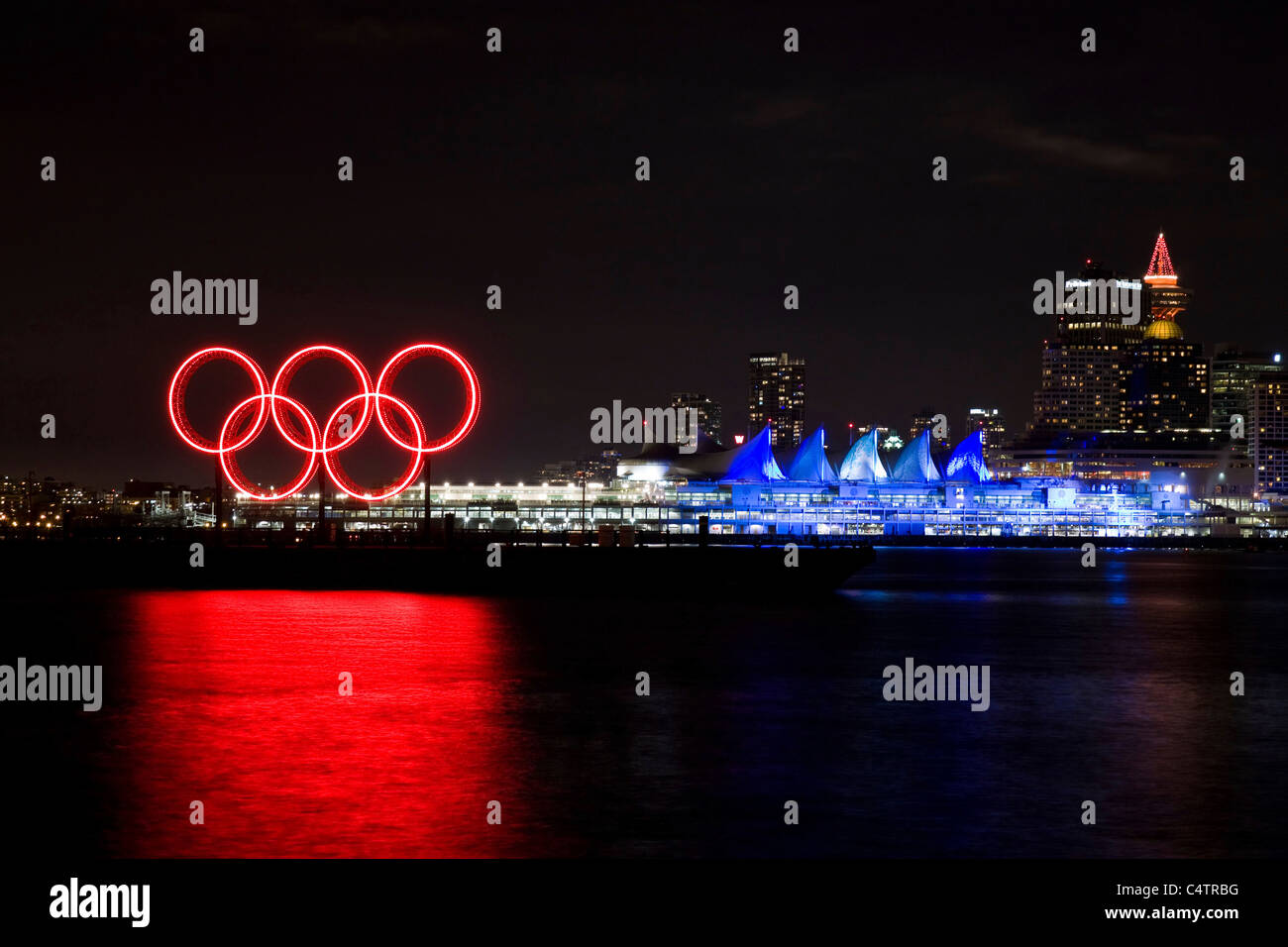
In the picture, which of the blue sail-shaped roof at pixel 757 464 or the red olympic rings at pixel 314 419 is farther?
the blue sail-shaped roof at pixel 757 464

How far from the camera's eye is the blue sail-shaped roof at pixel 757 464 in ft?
560

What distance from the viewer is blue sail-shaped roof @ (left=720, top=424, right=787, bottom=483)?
171m

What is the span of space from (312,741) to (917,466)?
156057 mm

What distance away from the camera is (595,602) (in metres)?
59.6

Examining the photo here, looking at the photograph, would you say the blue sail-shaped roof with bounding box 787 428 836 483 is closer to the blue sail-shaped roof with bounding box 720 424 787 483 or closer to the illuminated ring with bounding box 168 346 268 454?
the blue sail-shaped roof with bounding box 720 424 787 483

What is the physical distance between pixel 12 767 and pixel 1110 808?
15447mm

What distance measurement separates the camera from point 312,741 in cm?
2423

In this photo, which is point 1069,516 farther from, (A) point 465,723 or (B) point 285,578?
(A) point 465,723

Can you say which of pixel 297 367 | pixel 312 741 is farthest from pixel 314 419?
pixel 312 741

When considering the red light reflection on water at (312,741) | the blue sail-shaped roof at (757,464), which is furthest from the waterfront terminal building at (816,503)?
the red light reflection on water at (312,741)

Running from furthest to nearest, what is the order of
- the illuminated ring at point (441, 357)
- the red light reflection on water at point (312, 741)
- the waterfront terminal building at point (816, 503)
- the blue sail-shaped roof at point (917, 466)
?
1. the blue sail-shaped roof at point (917, 466)
2. the waterfront terminal building at point (816, 503)
3. the illuminated ring at point (441, 357)
4. the red light reflection on water at point (312, 741)

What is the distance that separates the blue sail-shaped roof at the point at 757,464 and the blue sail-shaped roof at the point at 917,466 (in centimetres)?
1481

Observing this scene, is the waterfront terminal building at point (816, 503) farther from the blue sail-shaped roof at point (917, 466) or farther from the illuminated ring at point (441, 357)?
the illuminated ring at point (441, 357)
